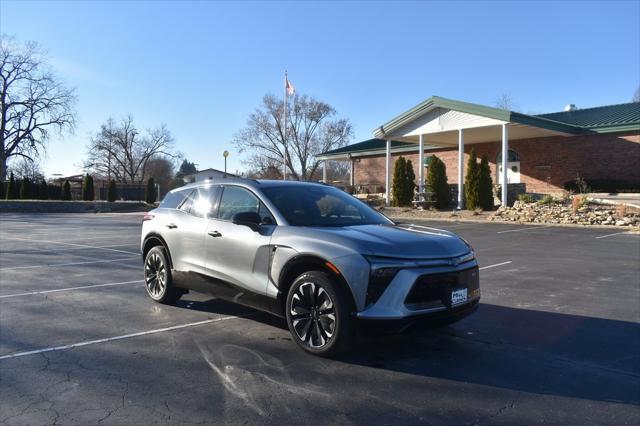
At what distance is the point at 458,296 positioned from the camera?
452 centimetres

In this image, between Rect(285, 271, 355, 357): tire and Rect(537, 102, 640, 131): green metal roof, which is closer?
Rect(285, 271, 355, 357): tire

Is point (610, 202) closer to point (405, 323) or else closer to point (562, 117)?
point (562, 117)

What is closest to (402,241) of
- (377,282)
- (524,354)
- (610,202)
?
(377,282)

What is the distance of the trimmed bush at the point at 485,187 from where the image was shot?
79.6 feet

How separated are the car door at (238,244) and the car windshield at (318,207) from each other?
0.21 m

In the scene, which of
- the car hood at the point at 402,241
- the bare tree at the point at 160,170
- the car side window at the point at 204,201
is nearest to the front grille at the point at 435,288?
the car hood at the point at 402,241

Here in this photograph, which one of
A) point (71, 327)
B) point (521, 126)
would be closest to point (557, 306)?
point (71, 327)

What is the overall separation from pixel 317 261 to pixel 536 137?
90.4 ft

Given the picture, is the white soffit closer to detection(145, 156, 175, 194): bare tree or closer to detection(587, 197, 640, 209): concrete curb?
detection(587, 197, 640, 209): concrete curb

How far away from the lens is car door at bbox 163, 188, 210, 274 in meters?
5.90

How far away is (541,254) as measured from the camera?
11602 millimetres

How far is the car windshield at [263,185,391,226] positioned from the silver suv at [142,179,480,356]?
0.01 m

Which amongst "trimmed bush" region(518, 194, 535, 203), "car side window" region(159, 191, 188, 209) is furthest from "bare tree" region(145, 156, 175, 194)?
"car side window" region(159, 191, 188, 209)

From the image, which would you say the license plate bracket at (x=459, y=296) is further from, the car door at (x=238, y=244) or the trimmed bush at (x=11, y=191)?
the trimmed bush at (x=11, y=191)
